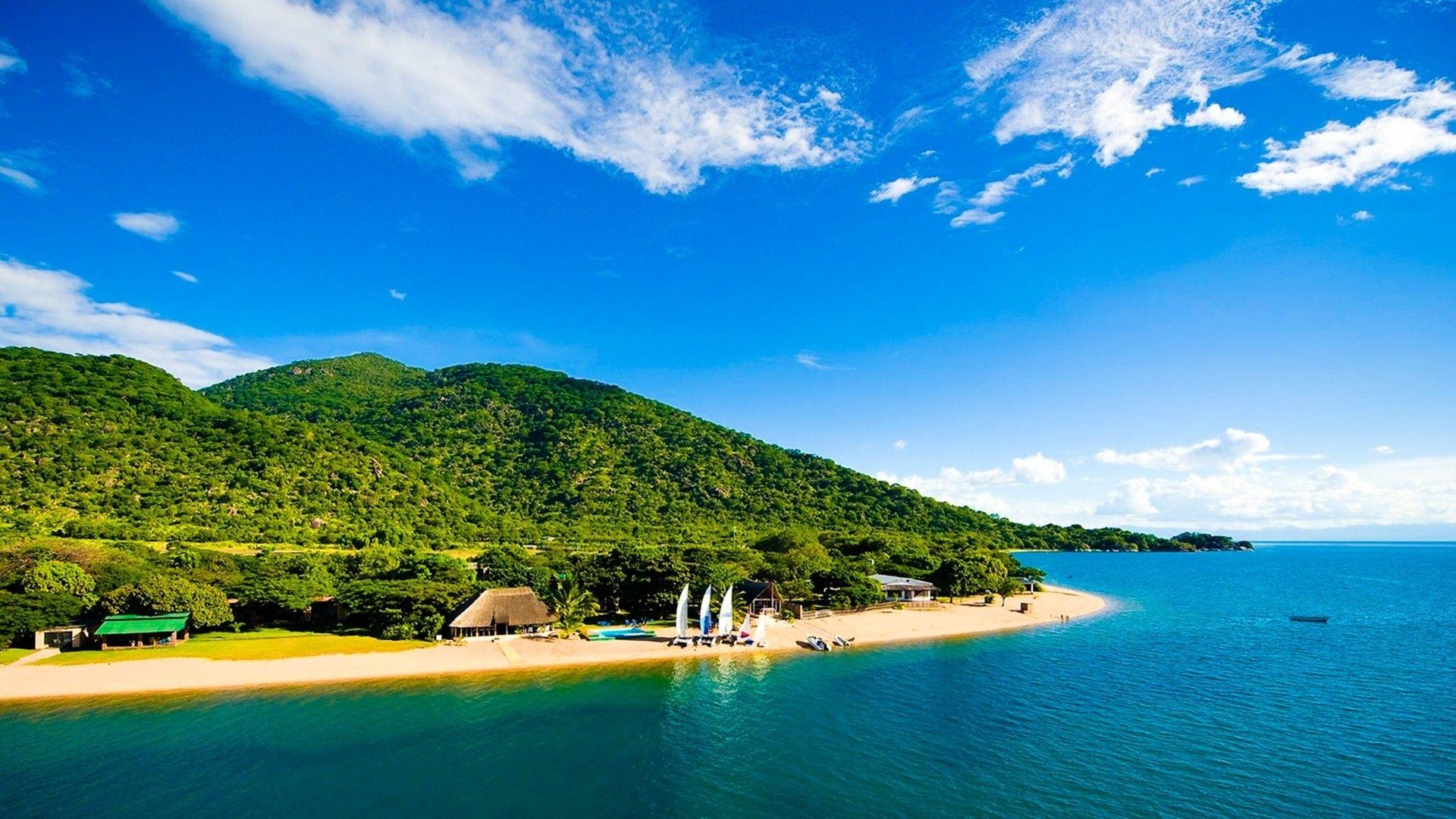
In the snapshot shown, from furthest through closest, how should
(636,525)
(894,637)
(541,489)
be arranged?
(541,489), (636,525), (894,637)

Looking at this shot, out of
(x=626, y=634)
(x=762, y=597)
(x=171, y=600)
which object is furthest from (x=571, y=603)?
(x=171, y=600)

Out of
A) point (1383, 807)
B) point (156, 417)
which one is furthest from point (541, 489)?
point (1383, 807)

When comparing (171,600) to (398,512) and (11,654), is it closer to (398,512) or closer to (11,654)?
(11,654)

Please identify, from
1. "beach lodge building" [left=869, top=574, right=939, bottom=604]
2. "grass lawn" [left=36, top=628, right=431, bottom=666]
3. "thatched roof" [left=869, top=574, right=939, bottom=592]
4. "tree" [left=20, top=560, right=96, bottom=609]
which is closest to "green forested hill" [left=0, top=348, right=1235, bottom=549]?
"tree" [left=20, top=560, right=96, bottom=609]

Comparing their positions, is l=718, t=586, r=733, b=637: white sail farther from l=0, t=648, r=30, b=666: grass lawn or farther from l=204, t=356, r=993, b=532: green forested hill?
l=204, t=356, r=993, b=532: green forested hill

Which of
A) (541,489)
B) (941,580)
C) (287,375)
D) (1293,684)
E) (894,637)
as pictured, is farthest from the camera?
(287,375)

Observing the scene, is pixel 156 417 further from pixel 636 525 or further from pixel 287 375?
pixel 287 375

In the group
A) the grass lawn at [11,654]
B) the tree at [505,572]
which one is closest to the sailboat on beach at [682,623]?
the tree at [505,572]

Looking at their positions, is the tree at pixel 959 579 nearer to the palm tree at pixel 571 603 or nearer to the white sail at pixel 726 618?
the white sail at pixel 726 618
